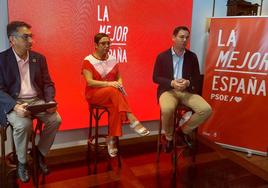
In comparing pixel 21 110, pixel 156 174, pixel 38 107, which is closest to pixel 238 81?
pixel 156 174

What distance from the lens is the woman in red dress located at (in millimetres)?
2461

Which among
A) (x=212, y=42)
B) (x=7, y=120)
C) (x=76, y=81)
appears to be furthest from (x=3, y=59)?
(x=212, y=42)

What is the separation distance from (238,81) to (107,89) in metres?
1.61

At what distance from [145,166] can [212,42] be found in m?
1.66

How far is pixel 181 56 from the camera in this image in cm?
284

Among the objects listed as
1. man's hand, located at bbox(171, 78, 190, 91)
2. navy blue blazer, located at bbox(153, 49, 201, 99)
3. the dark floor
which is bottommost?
the dark floor

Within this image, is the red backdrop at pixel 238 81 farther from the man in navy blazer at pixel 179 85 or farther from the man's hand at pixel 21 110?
the man's hand at pixel 21 110

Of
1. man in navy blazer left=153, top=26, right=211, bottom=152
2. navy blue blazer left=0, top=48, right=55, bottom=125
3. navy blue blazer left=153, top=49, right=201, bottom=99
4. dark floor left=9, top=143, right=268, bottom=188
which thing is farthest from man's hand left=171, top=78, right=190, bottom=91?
navy blue blazer left=0, top=48, right=55, bottom=125

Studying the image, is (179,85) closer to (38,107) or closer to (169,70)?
(169,70)

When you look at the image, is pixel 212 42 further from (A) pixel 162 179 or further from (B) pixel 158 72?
(A) pixel 162 179

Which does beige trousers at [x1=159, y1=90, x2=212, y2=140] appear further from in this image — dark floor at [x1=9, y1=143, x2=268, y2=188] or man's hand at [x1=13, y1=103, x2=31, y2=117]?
man's hand at [x1=13, y1=103, x2=31, y2=117]

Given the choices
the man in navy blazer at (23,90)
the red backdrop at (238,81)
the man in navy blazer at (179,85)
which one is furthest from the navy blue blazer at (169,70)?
the man in navy blazer at (23,90)

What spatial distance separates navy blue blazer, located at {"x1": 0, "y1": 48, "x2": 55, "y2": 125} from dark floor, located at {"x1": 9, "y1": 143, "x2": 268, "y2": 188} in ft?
2.52

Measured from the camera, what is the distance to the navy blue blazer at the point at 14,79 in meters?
2.12
